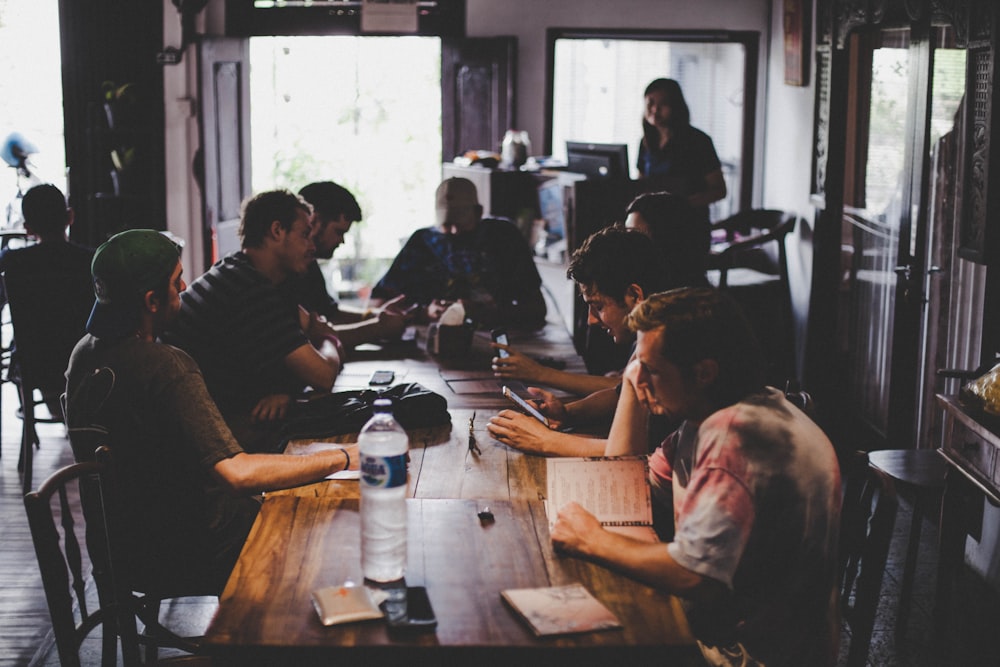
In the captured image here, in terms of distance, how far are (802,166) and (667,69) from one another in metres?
4.01

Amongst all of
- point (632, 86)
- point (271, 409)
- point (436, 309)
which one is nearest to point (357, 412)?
point (271, 409)

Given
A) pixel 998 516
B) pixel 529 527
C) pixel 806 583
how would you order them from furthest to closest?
1. pixel 998 516
2. pixel 529 527
3. pixel 806 583

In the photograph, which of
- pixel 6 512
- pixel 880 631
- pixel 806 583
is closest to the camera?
pixel 806 583

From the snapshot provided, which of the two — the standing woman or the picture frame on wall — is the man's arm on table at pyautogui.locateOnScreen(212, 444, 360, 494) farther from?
the picture frame on wall

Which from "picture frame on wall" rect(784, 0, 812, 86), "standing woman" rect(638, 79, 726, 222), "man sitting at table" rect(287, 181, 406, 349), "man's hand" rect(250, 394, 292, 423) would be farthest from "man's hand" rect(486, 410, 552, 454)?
"picture frame on wall" rect(784, 0, 812, 86)

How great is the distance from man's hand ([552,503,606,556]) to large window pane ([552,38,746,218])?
753 cm

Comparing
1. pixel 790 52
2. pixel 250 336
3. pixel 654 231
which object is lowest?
pixel 250 336

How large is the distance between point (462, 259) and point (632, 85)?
5.74 m

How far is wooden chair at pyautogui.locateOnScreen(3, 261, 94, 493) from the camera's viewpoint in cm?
448

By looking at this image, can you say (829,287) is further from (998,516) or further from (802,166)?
(998,516)

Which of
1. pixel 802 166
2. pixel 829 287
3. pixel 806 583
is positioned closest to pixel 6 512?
pixel 806 583

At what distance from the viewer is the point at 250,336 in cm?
329

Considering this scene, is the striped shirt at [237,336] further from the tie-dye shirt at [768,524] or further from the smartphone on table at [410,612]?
the tie-dye shirt at [768,524]

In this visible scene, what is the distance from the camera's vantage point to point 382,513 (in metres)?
2.01
